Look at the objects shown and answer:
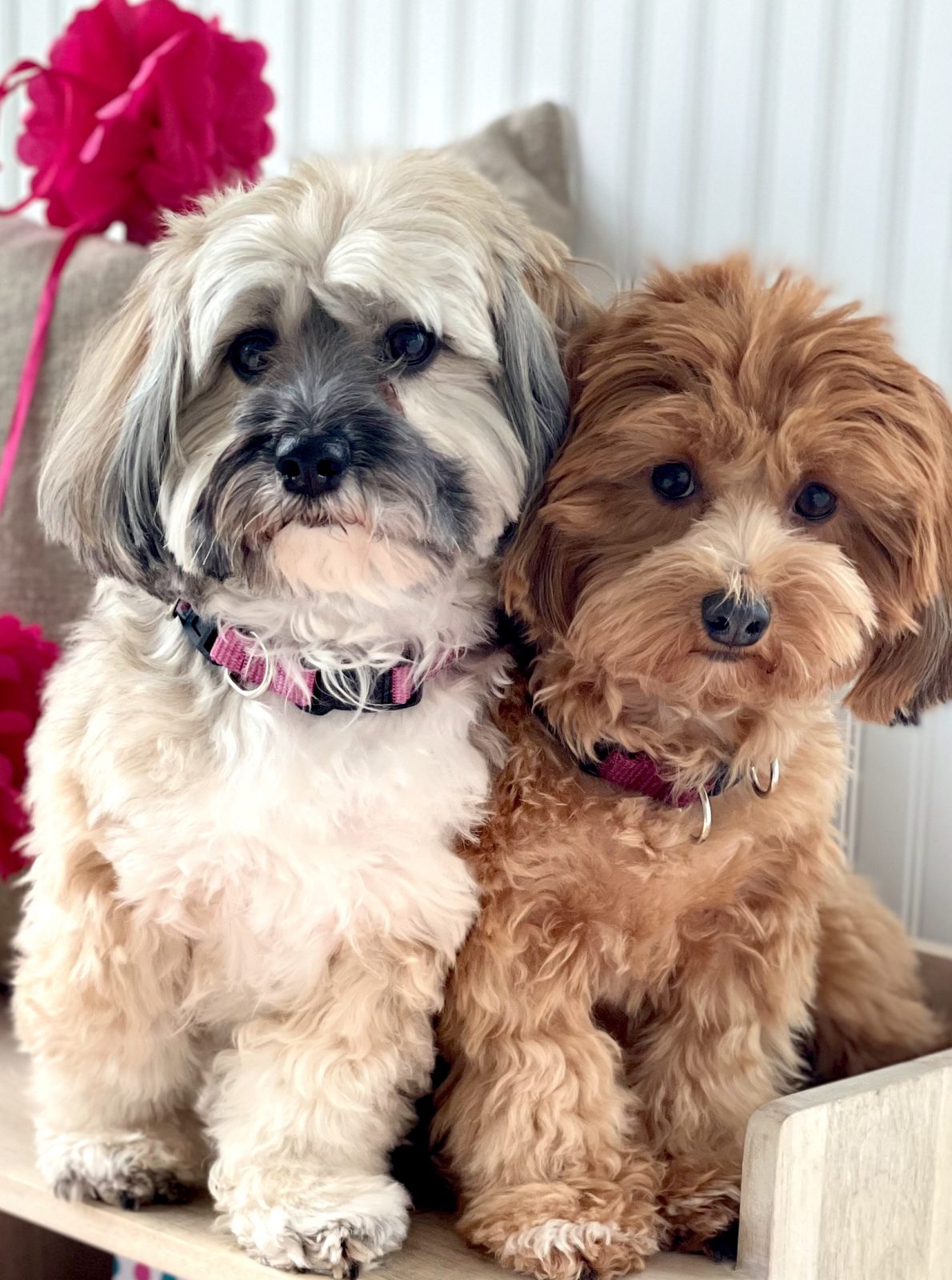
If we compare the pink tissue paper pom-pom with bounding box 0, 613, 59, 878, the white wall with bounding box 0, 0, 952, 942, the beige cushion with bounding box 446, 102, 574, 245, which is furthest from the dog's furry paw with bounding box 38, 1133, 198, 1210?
the beige cushion with bounding box 446, 102, 574, 245

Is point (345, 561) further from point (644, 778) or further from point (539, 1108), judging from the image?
point (539, 1108)

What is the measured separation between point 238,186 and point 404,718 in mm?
405

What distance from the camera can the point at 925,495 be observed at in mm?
1040

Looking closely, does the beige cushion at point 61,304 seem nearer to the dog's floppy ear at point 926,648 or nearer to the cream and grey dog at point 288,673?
the cream and grey dog at point 288,673

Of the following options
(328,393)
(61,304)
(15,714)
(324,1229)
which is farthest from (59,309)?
(324,1229)

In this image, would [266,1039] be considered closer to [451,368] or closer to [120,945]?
[120,945]

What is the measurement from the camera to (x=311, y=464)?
95cm

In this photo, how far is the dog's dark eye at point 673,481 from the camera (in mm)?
1064

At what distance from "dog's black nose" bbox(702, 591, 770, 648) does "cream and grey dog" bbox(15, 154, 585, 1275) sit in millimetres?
162

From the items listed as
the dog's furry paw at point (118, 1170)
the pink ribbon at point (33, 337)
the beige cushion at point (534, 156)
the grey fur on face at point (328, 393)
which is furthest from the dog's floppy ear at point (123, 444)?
the beige cushion at point (534, 156)

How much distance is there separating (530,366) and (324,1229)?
614 mm

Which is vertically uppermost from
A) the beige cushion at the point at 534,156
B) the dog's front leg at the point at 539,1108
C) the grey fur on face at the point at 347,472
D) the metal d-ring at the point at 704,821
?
the beige cushion at the point at 534,156

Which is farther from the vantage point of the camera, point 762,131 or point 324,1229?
point 762,131

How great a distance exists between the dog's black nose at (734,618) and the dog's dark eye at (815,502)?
105 mm
